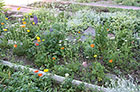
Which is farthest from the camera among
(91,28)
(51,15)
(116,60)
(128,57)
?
(51,15)

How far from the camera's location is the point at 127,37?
4.08 metres

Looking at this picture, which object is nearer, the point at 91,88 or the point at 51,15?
the point at 91,88

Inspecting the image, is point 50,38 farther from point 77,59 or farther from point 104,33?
point 104,33

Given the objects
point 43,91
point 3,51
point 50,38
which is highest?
point 50,38

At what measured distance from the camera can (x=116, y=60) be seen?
11.1 ft

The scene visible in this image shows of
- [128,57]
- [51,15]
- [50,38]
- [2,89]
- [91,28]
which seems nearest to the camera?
[2,89]

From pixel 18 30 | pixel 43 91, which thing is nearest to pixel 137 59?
pixel 43 91

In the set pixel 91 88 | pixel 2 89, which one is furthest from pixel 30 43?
pixel 91 88

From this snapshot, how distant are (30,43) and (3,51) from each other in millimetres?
634

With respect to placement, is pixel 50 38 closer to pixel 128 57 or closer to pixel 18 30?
pixel 18 30

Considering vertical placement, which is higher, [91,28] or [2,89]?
[91,28]

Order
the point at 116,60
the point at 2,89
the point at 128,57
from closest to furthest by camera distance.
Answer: the point at 2,89
the point at 116,60
the point at 128,57

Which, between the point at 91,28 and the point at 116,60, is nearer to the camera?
the point at 116,60

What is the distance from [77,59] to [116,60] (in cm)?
81
